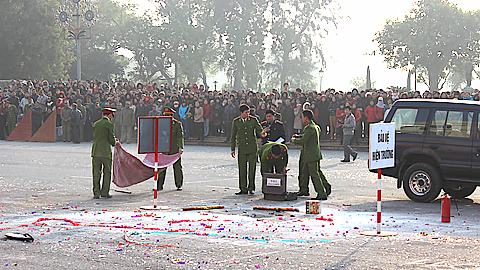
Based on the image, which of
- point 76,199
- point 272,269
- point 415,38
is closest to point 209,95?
point 76,199

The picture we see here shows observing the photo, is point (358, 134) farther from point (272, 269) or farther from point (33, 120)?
point (272, 269)

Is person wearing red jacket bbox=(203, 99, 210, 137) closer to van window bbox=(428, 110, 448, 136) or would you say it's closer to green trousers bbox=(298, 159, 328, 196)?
green trousers bbox=(298, 159, 328, 196)

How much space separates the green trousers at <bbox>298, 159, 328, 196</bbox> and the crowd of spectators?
30.2 ft

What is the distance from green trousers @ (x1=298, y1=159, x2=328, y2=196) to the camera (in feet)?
42.8

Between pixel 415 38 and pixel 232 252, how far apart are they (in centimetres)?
5406

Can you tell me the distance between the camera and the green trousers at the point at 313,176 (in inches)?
513

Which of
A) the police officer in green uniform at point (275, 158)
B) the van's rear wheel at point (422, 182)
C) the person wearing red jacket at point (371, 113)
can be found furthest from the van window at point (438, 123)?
the person wearing red jacket at point (371, 113)

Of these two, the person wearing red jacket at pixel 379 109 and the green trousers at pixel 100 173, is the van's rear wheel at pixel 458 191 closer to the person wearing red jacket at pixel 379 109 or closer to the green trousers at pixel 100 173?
the green trousers at pixel 100 173

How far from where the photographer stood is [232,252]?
26.2ft

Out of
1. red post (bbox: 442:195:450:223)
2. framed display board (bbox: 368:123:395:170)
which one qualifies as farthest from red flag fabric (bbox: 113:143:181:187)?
red post (bbox: 442:195:450:223)

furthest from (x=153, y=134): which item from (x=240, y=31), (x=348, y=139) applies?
(x=240, y=31)

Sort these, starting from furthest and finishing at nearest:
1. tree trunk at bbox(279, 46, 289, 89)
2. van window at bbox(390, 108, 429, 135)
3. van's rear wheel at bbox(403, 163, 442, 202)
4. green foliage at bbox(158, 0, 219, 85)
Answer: green foliage at bbox(158, 0, 219, 85), tree trunk at bbox(279, 46, 289, 89), van window at bbox(390, 108, 429, 135), van's rear wheel at bbox(403, 163, 442, 202)

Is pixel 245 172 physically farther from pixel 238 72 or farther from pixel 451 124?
pixel 238 72

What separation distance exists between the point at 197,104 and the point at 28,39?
34276 mm
